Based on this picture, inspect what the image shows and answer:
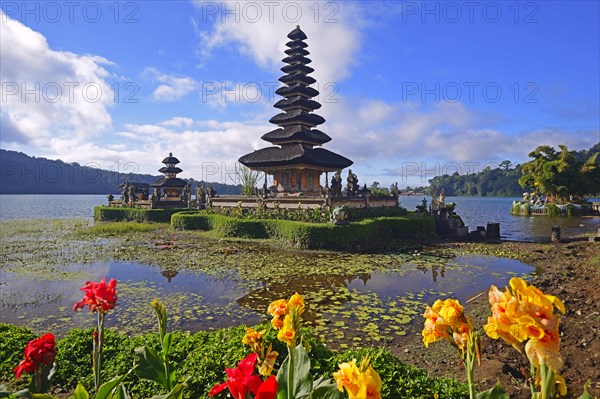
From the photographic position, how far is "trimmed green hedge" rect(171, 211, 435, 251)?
17484 millimetres

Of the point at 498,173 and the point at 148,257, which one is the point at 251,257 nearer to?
the point at 148,257

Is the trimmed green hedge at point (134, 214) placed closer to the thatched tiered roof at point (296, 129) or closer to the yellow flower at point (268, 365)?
the thatched tiered roof at point (296, 129)

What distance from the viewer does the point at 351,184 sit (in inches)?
1107

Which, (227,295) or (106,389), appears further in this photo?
(227,295)

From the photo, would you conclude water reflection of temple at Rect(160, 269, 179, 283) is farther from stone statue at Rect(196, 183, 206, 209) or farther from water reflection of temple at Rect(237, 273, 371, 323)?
stone statue at Rect(196, 183, 206, 209)

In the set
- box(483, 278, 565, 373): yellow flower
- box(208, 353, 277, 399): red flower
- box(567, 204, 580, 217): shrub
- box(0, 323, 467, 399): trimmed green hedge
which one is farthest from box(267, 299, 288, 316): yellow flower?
box(567, 204, 580, 217): shrub

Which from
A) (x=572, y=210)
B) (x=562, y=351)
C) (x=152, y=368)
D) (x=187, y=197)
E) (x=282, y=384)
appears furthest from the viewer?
(x=572, y=210)

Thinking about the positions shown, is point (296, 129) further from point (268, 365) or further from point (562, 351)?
point (268, 365)

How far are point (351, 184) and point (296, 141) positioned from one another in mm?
5400

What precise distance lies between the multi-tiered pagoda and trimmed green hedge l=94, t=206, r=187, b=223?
8693 millimetres

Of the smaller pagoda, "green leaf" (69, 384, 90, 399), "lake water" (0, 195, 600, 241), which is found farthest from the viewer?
the smaller pagoda

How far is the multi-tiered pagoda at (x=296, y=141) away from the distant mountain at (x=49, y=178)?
14979 cm

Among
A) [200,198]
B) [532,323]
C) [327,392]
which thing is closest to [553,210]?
[200,198]

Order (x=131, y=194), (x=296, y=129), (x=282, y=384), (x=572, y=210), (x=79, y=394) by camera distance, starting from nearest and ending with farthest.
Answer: (x=79, y=394)
(x=282, y=384)
(x=296, y=129)
(x=131, y=194)
(x=572, y=210)
